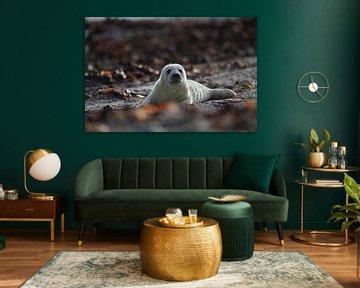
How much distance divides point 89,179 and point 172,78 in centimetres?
143

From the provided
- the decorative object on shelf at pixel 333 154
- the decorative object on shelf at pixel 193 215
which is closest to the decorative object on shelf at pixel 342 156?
the decorative object on shelf at pixel 333 154

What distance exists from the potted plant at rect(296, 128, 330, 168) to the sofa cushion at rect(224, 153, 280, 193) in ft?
1.11

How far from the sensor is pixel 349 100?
5.39 meters

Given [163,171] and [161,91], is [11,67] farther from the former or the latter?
[163,171]

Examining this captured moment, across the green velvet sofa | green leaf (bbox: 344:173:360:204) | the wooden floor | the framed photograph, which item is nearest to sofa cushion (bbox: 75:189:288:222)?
the green velvet sofa

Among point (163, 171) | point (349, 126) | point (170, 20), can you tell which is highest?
point (170, 20)

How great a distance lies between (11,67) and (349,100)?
3639 millimetres

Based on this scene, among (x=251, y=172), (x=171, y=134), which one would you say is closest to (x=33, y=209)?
(x=171, y=134)

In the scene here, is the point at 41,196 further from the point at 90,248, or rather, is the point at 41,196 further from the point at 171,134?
the point at 171,134

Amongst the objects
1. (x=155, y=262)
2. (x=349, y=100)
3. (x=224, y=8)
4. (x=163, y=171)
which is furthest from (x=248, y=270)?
(x=224, y=8)

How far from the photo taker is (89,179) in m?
4.78

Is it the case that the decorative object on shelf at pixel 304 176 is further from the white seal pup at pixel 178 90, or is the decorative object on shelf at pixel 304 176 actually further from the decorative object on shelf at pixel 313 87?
the white seal pup at pixel 178 90

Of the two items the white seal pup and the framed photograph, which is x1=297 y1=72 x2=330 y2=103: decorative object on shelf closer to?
the framed photograph

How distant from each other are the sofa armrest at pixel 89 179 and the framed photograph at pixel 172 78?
0.49 metres
